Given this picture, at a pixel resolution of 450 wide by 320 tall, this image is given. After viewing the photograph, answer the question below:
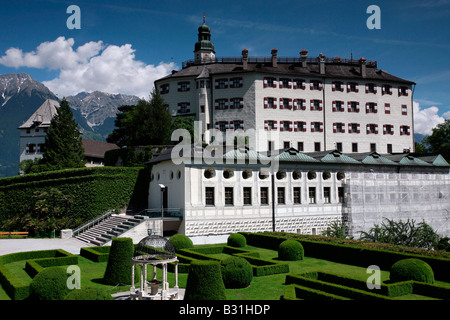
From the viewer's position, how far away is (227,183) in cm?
2945

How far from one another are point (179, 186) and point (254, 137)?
18504mm

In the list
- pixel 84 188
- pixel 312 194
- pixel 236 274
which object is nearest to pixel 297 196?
pixel 312 194

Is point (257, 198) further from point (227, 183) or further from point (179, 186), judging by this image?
point (179, 186)

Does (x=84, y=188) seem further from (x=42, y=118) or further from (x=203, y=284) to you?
(x=42, y=118)

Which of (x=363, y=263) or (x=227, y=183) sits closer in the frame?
(x=363, y=263)

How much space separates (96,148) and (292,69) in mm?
Result: 28919

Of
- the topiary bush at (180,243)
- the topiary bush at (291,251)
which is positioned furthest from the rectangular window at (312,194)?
the topiary bush at (180,243)

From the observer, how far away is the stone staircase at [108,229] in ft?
88.2

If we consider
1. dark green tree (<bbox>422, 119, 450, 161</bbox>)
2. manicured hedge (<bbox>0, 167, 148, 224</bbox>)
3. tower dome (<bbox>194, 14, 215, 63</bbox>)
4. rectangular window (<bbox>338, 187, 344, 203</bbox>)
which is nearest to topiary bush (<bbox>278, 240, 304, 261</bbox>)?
rectangular window (<bbox>338, 187, 344, 203</bbox>)

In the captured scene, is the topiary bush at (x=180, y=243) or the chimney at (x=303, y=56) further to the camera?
the chimney at (x=303, y=56)

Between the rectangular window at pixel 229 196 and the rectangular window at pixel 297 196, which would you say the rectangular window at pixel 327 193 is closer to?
the rectangular window at pixel 297 196

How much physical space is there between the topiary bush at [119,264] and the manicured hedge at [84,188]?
16.9 meters

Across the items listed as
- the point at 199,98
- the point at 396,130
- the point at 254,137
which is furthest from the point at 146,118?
the point at 396,130

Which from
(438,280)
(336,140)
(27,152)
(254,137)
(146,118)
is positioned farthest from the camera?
(27,152)
